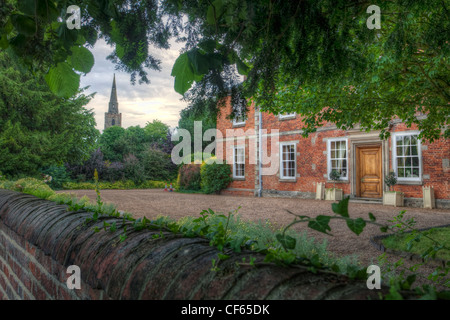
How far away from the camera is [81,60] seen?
176 cm

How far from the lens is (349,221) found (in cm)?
88

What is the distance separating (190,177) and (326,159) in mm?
10713

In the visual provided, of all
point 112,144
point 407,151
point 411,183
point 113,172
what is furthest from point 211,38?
point 112,144

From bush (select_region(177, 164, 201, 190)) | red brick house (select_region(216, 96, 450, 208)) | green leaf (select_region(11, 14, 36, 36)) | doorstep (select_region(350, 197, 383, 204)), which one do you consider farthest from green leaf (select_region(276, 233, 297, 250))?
bush (select_region(177, 164, 201, 190))

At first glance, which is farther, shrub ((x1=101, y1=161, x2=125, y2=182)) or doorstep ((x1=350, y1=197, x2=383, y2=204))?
shrub ((x1=101, y1=161, x2=125, y2=182))

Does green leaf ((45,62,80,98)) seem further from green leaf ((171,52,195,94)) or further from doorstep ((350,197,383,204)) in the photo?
doorstep ((350,197,383,204))

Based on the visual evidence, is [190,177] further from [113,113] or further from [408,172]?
[113,113]

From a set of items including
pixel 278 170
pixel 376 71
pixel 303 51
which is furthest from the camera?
pixel 278 170

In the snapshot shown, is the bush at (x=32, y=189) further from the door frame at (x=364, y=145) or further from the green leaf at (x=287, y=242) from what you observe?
the door frame at (x=364, y=145)

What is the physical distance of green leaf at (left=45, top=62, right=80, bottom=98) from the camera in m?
1.71

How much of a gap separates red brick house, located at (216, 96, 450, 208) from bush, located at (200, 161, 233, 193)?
44 cm

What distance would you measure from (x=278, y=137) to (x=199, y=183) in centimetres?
750

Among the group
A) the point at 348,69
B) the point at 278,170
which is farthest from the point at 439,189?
the point at 348,69
